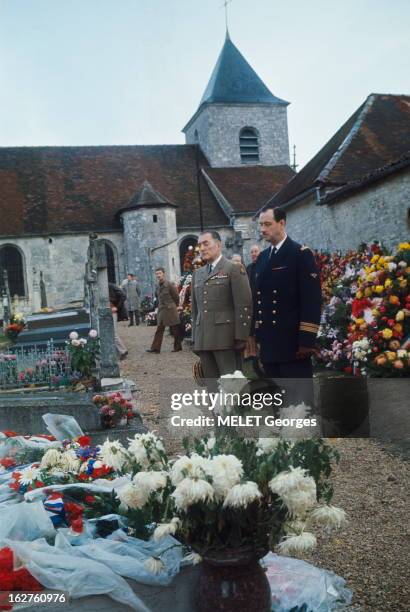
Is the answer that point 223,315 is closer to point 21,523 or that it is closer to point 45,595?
point 21,523

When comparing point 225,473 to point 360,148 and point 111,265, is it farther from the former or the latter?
point 111,265

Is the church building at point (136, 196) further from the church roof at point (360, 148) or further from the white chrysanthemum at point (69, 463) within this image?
the white chrysanthemum at point (69, 463)

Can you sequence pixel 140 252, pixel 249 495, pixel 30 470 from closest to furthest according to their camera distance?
pixel 249 495
pixel 30 470
pixel 140 252

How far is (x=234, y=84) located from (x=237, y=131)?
295 centimetres

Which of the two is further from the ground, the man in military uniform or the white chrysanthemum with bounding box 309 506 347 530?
the man in military uniform

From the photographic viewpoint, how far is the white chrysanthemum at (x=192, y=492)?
223cm

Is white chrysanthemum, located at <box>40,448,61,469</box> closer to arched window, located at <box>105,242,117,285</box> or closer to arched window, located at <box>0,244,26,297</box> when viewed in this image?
arched window, located at <box>0,244,26,297</box>

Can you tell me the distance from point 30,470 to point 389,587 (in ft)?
7.00

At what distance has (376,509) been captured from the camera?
3938 mm

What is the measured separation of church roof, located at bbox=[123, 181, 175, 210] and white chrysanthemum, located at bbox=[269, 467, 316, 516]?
26014 mm

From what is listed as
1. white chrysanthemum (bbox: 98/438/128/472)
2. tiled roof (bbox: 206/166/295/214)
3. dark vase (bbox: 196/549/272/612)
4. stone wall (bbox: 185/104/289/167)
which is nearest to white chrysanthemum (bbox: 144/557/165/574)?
dark vase (bbox: 196/549/272/612)

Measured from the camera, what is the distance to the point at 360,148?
52.9 feet

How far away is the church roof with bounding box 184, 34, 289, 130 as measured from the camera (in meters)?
33.8

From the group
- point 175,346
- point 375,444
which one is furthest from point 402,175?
point 375,444
